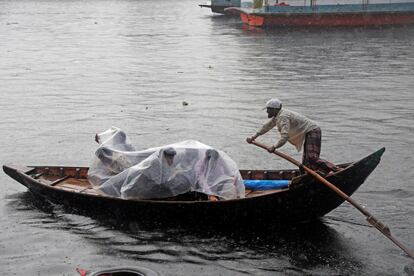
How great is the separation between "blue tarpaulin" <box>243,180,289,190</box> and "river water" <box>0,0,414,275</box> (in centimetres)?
89

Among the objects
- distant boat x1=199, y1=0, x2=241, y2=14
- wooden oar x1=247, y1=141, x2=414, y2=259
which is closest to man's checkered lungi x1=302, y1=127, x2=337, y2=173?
wooden oar x1=247, y1=141, x2=414, y2=259

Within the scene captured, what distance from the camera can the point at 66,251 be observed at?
35.0 feet

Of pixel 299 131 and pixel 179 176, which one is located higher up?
pixel 299 131

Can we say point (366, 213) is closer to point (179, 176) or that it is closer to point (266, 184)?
point (266, 184)

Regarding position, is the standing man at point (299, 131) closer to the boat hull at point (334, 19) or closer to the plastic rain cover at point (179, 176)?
the plastic rain cover at point (179, 176)

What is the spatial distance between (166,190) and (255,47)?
93.1 feet

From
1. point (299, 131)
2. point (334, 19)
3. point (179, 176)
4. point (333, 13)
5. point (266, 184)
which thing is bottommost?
point (266, 184)

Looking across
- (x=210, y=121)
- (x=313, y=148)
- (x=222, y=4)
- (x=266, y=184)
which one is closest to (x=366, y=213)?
(x=313, y=148)

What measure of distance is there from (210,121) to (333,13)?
30645 millimetres

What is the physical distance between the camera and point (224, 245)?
10.6 m

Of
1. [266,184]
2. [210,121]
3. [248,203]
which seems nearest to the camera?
[248,203]

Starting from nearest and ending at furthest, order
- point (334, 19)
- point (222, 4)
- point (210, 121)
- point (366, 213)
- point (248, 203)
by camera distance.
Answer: point (366, 213) < point (248, 203) < point (210, 121) < point (334, 19) < point (222, 4)

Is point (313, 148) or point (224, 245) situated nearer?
point (224, 245)

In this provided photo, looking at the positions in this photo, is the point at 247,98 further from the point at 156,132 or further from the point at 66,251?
the point at 66,251
